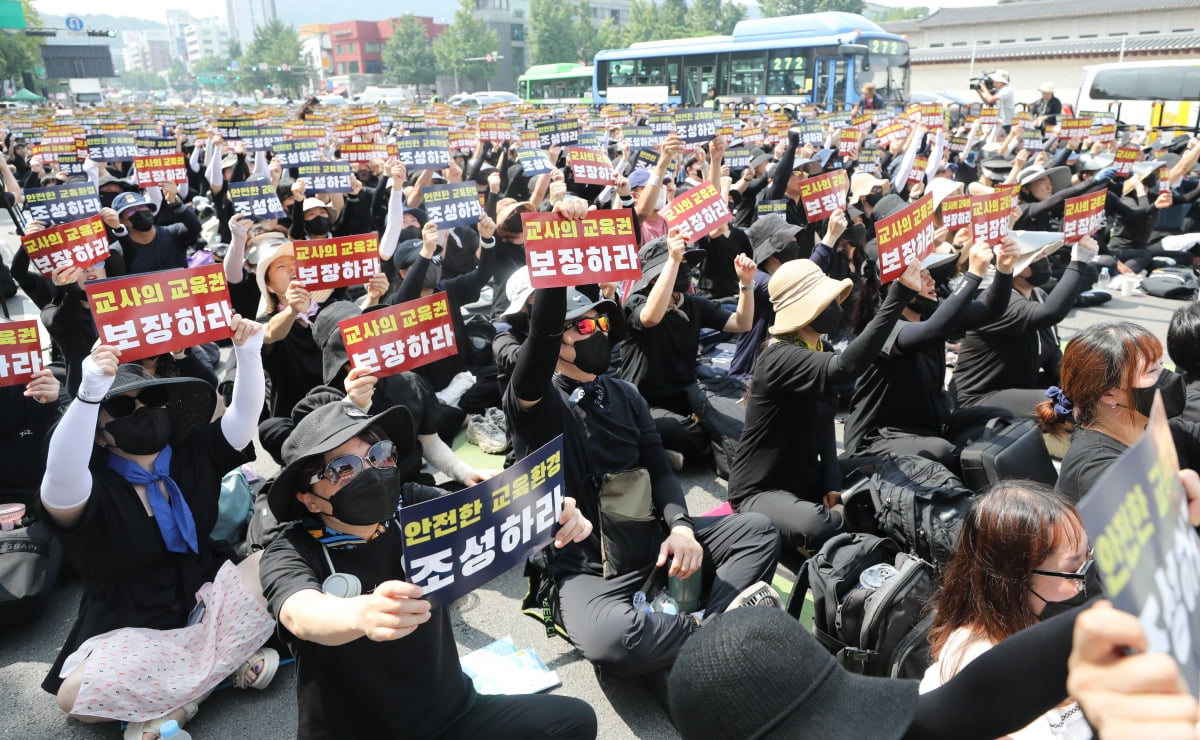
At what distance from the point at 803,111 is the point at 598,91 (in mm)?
12807

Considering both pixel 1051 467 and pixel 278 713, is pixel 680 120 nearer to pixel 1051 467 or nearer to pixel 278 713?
pixel 1051 467

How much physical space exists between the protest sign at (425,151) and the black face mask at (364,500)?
769cm

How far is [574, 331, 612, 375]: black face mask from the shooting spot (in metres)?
3.72

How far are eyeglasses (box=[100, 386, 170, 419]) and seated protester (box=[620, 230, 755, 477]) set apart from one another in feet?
9.43

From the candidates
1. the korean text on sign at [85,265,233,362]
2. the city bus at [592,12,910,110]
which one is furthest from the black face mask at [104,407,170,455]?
the city bus at [592,12,910,110]

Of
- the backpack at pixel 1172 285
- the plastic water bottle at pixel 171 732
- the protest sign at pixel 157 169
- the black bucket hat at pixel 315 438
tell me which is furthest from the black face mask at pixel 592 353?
the backpack at pixel 1172 285

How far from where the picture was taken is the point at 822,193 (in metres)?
8.00

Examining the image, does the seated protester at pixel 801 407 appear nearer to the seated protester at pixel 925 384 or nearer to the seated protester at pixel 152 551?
the seated protester at pixel 925 384

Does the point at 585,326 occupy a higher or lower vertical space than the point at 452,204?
lower

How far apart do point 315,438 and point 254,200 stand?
581 cm

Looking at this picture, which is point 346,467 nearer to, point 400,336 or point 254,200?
point 400,336

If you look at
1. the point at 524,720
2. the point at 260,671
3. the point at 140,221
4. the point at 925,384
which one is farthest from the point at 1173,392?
the point at 140,221

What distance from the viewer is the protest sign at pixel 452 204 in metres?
6.84

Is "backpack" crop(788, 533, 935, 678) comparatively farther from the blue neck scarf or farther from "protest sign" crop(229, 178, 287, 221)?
"protest sign" crop(229, 178, 287, 221)
